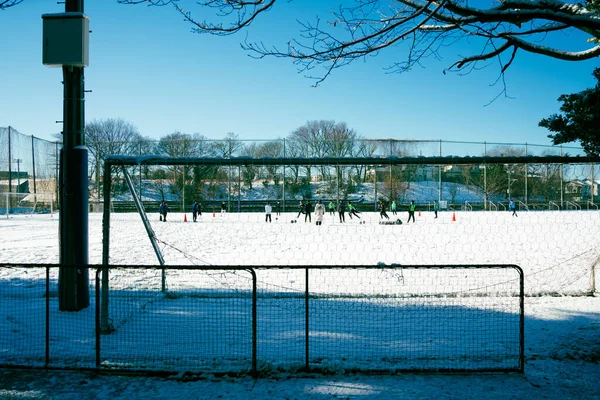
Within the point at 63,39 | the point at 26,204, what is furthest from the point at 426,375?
the point at 26,204

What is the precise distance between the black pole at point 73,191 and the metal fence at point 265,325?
1.05ft

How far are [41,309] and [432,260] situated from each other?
9105 mm

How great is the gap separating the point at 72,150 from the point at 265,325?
162 inches

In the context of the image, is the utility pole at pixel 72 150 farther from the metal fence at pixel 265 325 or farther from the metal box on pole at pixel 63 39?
the metal fence at pixel 265 325

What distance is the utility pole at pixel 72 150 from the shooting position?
6.61 meters

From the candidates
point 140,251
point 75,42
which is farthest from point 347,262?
point 75,42

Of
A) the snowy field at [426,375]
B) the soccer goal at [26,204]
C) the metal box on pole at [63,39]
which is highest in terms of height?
the metal box on pole at [63,39]

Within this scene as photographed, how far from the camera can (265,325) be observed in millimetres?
5953

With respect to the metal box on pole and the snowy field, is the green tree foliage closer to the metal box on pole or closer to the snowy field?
the snowy field

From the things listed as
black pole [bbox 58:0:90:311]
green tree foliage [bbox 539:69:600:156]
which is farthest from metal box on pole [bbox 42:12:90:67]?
green tree foliage [bbox 539:69:600:156]

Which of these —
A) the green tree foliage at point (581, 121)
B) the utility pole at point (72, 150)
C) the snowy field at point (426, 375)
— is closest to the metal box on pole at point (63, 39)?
the utility pole at point (72, 150)

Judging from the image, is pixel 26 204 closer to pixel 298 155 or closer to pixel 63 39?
pixel 298 155

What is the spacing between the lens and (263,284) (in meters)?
8.54

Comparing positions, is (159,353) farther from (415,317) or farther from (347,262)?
(347,262)
